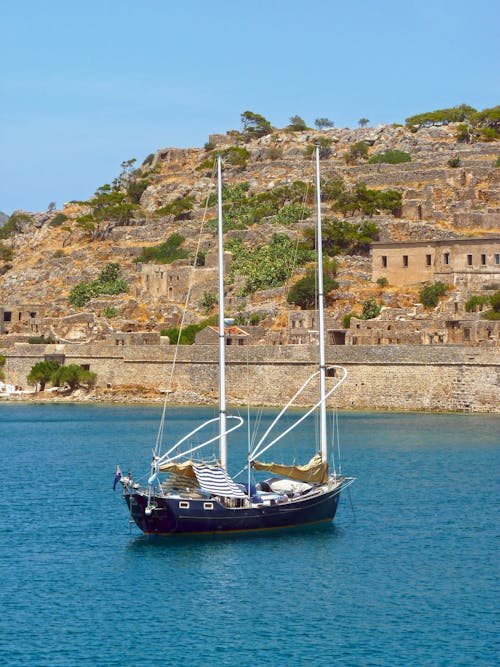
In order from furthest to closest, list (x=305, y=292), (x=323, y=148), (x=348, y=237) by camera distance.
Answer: (x=323, y=148) → (x=348, y=237) → (x=305, y=292)

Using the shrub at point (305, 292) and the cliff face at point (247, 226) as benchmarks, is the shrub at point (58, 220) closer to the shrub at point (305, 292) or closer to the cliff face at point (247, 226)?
the cliff face at point (247, 226)

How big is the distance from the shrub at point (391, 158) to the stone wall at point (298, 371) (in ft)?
99.9

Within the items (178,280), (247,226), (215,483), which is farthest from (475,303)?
(215,483)

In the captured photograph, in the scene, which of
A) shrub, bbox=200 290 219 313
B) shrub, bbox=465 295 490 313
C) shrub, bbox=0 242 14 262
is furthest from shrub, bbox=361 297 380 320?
Result: shrub, bbox=0 242 14 262

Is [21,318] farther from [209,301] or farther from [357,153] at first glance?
[357,153]

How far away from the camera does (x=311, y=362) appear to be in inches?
2306

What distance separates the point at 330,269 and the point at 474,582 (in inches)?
1837

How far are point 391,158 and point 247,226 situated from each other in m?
12.6

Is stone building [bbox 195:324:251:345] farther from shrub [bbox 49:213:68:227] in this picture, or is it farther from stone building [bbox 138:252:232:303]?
shrub [bbox 49:213:68:227]

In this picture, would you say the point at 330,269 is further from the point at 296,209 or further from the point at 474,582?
Result: the point at 474,582

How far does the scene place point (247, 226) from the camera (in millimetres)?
83875

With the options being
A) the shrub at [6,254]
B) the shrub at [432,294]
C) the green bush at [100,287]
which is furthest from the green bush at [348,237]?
the shrub at [6,254]

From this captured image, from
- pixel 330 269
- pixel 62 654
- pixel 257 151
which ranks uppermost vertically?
pixel 257 151

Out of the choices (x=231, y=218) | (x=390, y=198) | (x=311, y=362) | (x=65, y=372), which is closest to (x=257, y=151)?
(x=231, y=218)
